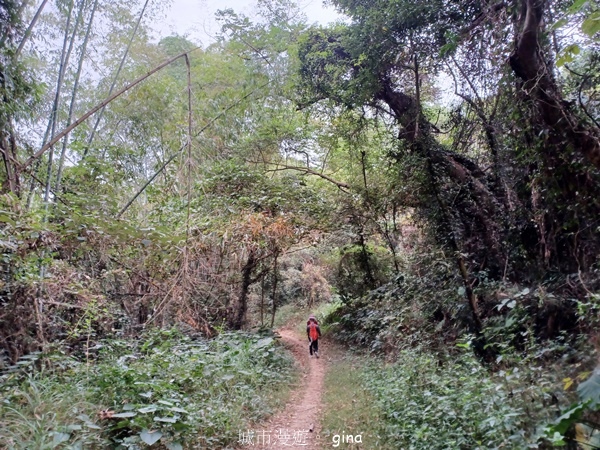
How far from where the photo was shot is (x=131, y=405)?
3.23 metres

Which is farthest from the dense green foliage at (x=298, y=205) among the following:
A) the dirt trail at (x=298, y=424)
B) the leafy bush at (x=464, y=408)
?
the dirt trail at (x=298, y=424)

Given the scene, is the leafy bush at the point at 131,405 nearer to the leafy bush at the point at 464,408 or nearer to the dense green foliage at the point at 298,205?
the dense green foliage at the point at 298,205

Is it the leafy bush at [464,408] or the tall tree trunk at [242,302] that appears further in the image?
the tall tree trunk at [242,302]

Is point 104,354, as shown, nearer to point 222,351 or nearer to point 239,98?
point 222,351

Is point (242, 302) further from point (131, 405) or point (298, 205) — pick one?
point (131, 405)

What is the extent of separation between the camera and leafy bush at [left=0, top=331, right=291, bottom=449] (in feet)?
9.32

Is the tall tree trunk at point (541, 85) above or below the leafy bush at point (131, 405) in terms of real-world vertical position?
above

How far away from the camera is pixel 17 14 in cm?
393

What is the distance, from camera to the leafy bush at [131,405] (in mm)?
2842

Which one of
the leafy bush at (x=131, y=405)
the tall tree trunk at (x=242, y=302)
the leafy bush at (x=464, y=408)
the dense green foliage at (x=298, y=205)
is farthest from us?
the tall tree trunk at (x=242, y=302)

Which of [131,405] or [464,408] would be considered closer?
[464,408]

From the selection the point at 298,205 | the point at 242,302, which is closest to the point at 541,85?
the point at 298,205

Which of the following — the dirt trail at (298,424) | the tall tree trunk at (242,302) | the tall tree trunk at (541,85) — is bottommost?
the dirt trail at (298,424)

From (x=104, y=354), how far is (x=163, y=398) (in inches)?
72.7
